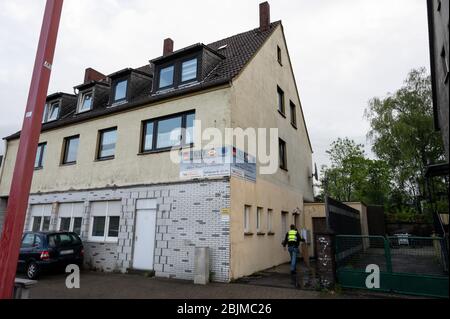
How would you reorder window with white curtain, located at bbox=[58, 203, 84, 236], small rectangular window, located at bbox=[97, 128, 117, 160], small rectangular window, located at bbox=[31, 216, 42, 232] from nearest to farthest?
small rectangular window, located at bbox=[97, 128, 117, 160] < window with white curtain, located at bbox=[58, 203, 84, 236] < small rectangular window, located at bbox=[31, 216, 42, 232]

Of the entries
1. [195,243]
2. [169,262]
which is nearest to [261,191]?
[195,243]

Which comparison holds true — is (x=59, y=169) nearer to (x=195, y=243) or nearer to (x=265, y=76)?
(x=195, y=243)

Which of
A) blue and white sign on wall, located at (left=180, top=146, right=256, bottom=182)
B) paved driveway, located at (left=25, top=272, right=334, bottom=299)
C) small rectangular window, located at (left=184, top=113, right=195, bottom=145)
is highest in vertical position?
small rectangular window, located at (left=184, top=113, right=195, bottom=145)

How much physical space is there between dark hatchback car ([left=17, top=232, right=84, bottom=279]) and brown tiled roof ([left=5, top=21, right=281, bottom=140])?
577cm

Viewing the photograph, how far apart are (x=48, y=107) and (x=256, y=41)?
1260 centimetres

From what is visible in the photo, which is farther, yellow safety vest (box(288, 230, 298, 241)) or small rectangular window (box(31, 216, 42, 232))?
small rectangular window (box(31, 216, 42, 232))

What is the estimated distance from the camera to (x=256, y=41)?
14.6 metres

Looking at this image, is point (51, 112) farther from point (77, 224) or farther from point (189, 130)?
point (189, 130)

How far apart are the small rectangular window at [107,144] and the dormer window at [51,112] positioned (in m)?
5.19

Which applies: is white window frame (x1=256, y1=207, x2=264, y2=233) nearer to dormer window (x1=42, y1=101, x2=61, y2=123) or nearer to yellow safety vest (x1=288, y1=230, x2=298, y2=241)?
yellow safety vest (x1=288, y1=230, x2=298, y2=241)

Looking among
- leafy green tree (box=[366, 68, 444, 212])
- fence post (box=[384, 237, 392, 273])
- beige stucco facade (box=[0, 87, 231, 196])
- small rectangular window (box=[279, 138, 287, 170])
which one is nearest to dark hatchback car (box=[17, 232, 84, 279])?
beige stucco facade (box=[0, 87, 231, 196])

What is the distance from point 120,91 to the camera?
14531mm

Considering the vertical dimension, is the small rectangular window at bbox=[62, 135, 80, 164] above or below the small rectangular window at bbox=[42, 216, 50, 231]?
above

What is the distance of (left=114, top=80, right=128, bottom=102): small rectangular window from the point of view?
14.3 metres
